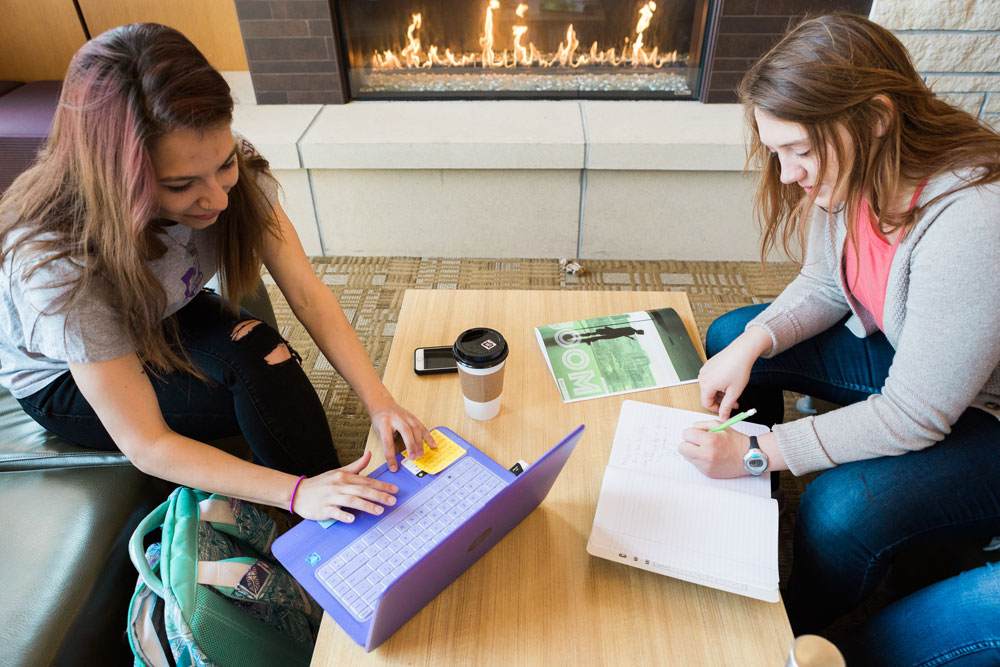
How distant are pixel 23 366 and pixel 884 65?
1.37 m

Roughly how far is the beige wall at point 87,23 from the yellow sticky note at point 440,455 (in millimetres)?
2097

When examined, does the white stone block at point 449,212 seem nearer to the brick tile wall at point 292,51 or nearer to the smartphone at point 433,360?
the brick tile wall at point 292,51

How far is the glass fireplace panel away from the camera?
7.16 ft

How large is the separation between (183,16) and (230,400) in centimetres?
194

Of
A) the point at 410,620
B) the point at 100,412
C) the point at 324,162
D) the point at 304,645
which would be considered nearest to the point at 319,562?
the point at 410,620

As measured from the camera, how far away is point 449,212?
2158 mm

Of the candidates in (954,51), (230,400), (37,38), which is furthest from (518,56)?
(37,38)

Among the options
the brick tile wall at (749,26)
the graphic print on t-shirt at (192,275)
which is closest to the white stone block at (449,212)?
the brick tile wall at (749,26)

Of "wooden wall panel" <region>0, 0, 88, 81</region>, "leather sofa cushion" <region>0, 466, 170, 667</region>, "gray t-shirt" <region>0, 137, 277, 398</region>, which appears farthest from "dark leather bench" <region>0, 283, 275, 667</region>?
"wooden wall panel" <region>0, 0, 88, 81</region>

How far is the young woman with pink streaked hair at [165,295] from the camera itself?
29.5 inches

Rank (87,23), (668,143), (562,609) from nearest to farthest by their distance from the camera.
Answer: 1. (562,609)
2. (668,143)
3. (87,23)

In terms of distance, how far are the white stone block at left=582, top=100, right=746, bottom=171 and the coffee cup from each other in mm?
1248

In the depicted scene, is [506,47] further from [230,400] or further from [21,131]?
[230,400]

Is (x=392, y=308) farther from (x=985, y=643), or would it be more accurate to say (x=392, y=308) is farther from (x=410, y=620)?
(x=985, y=643)
